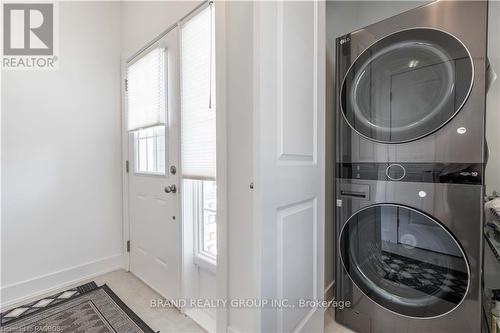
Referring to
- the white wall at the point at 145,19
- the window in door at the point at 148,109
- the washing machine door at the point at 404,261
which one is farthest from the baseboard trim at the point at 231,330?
the white wall at the point at 145,19

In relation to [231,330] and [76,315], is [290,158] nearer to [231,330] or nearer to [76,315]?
[231,330]

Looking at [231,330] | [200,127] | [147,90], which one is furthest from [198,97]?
[231,330]

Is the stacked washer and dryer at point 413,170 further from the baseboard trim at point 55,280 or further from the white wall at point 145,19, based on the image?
the baseboard trim at point 55,280

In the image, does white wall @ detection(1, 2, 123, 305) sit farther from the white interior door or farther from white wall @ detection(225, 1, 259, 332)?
the white interior door

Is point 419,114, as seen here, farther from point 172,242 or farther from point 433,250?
point 172,242

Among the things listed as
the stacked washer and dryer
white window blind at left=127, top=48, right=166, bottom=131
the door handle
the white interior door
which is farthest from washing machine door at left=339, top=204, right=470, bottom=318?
white window blind at left=127, top=48, right=166, bottom=131

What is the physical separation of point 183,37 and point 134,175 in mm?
1209

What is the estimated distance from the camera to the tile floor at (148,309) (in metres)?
1.46

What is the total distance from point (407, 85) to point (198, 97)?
111cm

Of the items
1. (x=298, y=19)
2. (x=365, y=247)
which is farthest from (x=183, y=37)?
(x=365, y=247)

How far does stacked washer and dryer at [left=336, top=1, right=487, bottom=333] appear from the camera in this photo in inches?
39.2

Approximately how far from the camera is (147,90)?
73.7 inches

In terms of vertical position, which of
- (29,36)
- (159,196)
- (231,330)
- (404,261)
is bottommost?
(231,330)

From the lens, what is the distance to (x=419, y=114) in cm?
111
